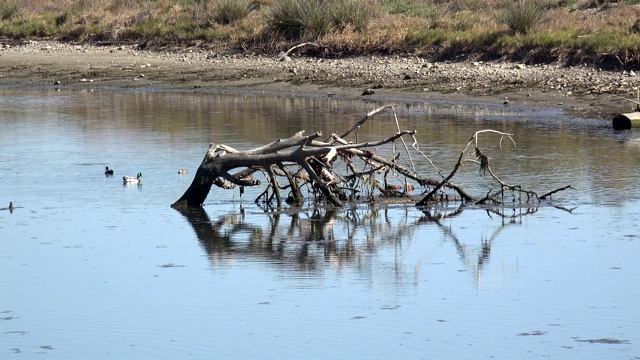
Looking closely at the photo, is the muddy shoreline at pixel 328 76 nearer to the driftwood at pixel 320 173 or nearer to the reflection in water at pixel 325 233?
the driftwood at pixel 320 173

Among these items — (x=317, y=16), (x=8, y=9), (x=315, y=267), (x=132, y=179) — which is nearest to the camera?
(x=315, y=267)

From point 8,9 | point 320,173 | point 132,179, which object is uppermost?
point 8,9

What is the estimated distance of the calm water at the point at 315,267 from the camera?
322 inches

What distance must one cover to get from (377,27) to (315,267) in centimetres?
1642

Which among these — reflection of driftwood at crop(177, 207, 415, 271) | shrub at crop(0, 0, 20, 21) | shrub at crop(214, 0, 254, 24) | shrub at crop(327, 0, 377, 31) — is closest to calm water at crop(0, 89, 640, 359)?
reflection of driftwood at crop(177, 207, 415, 271)

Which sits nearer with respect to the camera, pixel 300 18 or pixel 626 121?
pixel 626 121

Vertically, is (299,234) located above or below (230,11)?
below

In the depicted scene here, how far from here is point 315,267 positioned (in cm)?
1009

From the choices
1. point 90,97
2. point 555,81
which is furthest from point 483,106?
point 90,97

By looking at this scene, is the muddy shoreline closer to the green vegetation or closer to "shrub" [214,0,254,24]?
the green vegetation

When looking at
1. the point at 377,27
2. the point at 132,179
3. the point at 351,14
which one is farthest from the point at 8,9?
the point at 132,179

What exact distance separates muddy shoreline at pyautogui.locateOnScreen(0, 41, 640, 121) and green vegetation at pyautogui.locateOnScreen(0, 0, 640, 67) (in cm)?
43

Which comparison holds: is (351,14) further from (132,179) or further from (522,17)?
(132,179)

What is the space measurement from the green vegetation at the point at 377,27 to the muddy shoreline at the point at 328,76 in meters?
0.43
